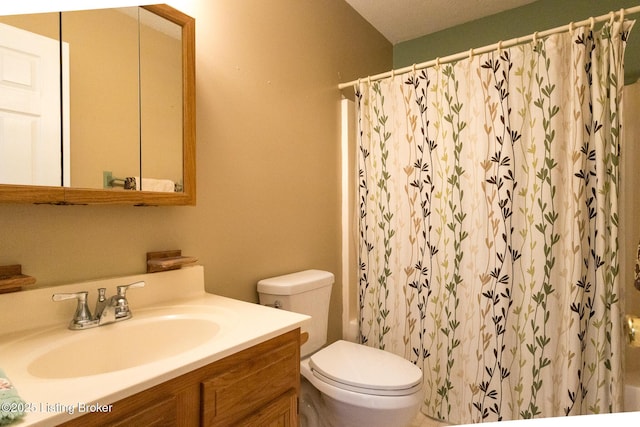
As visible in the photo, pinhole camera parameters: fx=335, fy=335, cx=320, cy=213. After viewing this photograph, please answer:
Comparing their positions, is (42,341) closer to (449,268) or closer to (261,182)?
(261,182)

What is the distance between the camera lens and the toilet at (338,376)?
4.17 ft

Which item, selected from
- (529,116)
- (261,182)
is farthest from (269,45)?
(529,116)

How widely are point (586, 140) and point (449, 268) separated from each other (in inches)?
32.2

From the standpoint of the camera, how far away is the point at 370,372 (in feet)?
4.51

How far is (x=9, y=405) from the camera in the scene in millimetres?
499

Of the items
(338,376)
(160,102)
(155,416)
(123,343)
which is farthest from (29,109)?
(338,376)

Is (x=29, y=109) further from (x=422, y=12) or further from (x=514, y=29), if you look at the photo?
(x=514, y=29)

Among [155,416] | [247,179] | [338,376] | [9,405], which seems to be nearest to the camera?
[9,405]

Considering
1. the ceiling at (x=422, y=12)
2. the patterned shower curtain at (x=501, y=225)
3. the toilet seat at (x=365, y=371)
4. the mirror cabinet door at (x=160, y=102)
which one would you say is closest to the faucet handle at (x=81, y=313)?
the mirror cabinet door at (x=160, y=102)

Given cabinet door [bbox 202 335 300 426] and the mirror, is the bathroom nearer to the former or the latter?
the mirror

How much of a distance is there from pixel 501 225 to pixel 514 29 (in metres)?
1.49

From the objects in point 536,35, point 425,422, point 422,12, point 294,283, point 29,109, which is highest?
point 422,12

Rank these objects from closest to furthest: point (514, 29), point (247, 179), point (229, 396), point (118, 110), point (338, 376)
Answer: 1. point (229, 396)
2. point (118, 110)
3. point (338, 376)
4. point (247, 179)
5. point (514, 29)

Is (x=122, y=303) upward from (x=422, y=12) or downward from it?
downward
